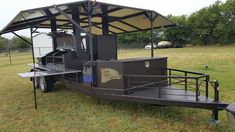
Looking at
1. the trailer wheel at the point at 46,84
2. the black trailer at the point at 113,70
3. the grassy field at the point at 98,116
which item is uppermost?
the black trailer at the point at 113,70

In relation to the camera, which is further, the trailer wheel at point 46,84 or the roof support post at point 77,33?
the trailer wheel at point 46,84

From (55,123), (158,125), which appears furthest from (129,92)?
(55,123)

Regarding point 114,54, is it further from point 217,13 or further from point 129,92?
point 217,13

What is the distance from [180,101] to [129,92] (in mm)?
1315

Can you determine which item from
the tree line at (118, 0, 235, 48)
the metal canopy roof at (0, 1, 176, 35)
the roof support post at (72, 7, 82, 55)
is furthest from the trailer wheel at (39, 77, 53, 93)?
the tree line at (118, 0, 235, 48)

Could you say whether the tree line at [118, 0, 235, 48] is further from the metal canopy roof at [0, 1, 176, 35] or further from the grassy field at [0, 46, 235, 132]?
the grassy field at [0, 46, 235, 132]

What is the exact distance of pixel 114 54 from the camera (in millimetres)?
8641

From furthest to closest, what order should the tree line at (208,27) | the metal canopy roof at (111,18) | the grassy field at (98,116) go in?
the tree line at (208,27)
the metal canopy roof at (111,18)
the grassy field at (98,116)

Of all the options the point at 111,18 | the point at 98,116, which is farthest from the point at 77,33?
the point at 98,116

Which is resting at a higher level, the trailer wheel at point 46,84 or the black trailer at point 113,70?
the black trailer at point 113,70

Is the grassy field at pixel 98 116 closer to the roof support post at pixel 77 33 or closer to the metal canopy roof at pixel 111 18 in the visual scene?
the roof support post at pixel 77 33

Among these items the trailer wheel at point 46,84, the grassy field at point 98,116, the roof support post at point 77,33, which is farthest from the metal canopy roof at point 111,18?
the grassy field at point 98,116

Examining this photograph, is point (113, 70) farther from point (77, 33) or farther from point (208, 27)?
point (208, 27)

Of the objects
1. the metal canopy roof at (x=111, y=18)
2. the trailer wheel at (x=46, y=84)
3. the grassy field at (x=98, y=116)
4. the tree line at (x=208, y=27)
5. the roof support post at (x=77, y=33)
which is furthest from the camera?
the tree line at (x=208, y=27)
